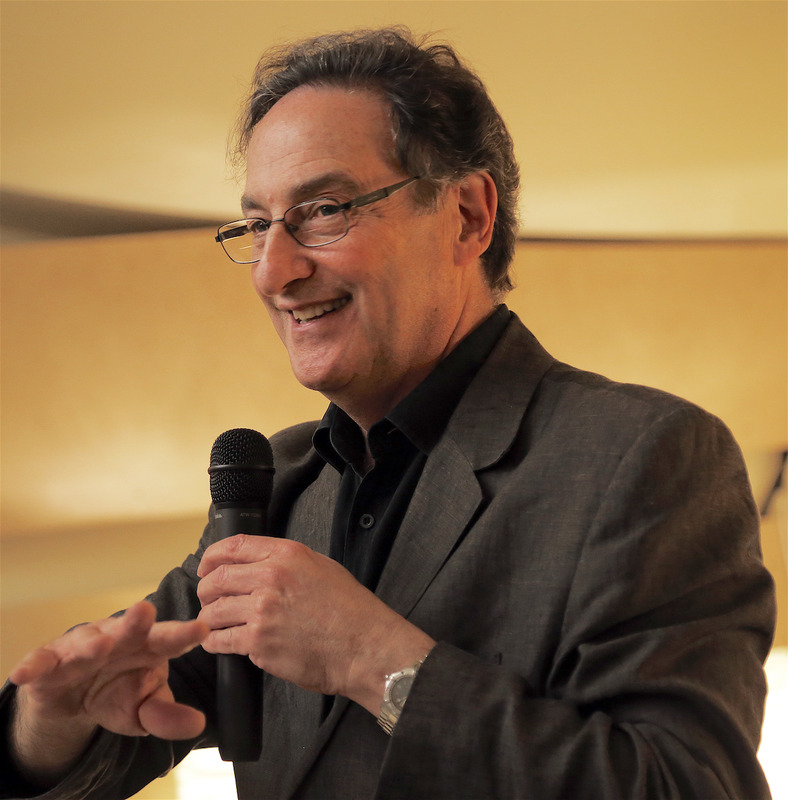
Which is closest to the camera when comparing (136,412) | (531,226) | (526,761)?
(526,761)

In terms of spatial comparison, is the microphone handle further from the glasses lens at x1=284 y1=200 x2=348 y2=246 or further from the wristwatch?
the glasses lens at x1=284 y1=200 x2=348 y2=246

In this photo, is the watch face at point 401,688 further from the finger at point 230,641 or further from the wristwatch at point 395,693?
the finger at point 230,641

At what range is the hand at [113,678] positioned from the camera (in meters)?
0.98

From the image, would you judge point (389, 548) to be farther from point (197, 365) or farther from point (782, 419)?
point (782, 419)

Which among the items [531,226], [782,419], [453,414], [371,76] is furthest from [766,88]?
[453,414]

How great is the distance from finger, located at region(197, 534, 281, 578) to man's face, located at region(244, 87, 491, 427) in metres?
0.35

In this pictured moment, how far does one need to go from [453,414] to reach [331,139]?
522mm

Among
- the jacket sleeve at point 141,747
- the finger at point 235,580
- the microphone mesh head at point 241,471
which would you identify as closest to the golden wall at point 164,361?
the jacket sleeve at point 141,747

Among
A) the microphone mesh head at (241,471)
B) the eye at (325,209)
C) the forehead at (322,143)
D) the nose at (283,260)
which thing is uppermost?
the forehead at (322,143)

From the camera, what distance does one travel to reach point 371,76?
1.50 meters

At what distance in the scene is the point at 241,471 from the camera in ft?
4.17

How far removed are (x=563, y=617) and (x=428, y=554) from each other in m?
0.23

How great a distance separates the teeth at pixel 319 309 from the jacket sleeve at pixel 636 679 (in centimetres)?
55

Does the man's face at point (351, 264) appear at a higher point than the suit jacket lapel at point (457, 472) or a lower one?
higher
